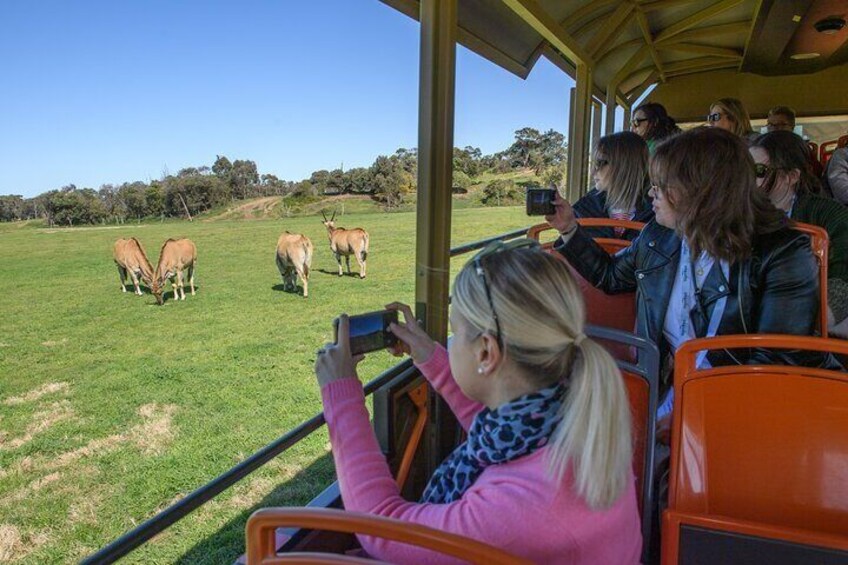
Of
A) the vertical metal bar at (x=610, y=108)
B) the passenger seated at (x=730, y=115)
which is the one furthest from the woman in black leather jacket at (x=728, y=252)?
the vertical metal bar at (x=610, y=108)

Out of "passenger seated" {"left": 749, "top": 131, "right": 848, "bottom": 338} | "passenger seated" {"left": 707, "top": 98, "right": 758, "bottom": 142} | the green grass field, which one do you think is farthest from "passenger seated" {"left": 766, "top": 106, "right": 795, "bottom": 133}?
the green grass field

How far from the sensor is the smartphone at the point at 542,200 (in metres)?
1.60

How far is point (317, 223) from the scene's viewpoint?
22.6 m

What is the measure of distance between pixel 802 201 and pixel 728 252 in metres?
1.01

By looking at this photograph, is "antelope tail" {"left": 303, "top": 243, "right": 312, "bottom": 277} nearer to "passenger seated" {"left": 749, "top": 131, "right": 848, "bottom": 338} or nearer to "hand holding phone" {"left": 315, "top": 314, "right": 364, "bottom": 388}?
"passenger seated" {"left": 749, "top": 131, "right": 848, "bottom": 338}

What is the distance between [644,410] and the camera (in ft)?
3.94

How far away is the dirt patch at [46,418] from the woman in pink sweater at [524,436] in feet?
32.6

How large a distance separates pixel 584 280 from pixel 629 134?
692 millimetres

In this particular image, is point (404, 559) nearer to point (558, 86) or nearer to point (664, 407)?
point (664, 407)

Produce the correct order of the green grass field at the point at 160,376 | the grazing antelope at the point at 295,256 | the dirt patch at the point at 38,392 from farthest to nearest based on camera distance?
1. the grazing antelope at the point at 295,256
2. the dirt patch at the point at 38,392
3. the green grass field at the point at 160,376

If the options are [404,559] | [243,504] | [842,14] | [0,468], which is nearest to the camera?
[404,559]

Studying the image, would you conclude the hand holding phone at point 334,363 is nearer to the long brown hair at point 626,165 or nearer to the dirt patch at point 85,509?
the long brown hair at point 626,165

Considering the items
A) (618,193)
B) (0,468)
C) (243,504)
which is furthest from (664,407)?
(0,468)

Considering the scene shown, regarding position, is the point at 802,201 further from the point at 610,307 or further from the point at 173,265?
the point at 173,265
